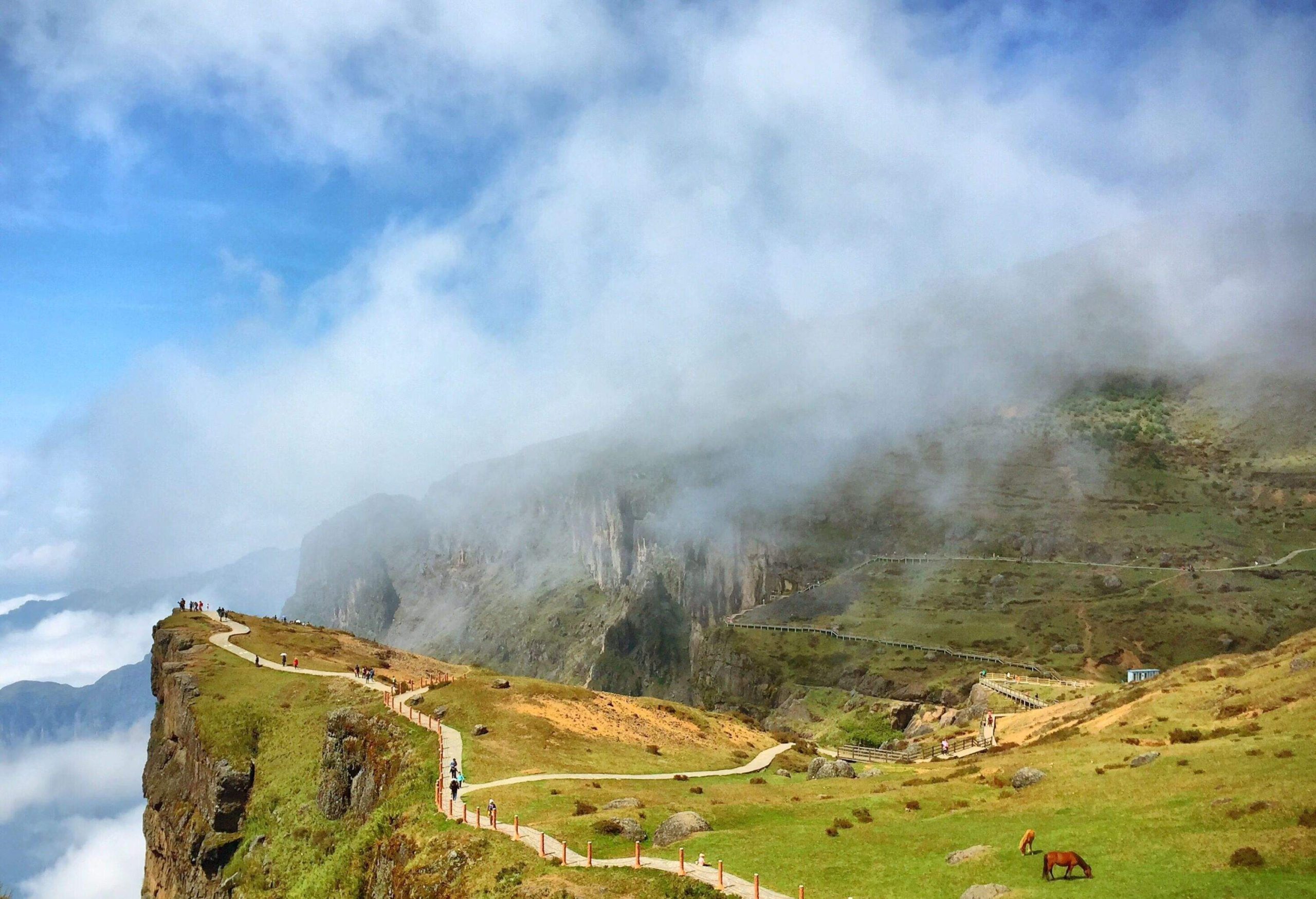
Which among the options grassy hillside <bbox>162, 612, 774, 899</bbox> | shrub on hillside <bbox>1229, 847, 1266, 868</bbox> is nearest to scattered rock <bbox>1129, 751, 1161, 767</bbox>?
shrub on hillside <bbox>1229, 847, 1266, 868</bbox>

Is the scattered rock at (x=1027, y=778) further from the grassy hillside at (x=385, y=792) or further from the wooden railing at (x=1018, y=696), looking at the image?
the wooden railing at (x=1018, y=696)

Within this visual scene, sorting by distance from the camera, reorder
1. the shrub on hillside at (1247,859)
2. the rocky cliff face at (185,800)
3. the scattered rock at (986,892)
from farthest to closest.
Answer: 1. the rocky cliff face at (185,800)
2. the scattered rock at (986,892)
3. the shrub on hillside at (1247,859)

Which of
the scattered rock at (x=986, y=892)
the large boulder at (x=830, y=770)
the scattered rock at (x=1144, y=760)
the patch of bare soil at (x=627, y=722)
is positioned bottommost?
the scattered rock at (x=986, y=892)

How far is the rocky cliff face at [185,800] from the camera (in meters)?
73.1

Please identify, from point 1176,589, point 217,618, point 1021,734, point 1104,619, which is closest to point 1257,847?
point 1021,734

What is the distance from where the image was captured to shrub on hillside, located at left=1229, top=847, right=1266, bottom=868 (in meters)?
28.5

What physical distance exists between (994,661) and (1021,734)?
86862 mm

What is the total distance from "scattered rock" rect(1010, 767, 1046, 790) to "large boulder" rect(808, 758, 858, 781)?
2083 centimetres

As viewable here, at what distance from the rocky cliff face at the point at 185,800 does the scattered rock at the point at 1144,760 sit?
65.3 metres

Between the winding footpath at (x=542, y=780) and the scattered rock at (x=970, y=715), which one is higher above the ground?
the scattered rock at (x=970, y=715)

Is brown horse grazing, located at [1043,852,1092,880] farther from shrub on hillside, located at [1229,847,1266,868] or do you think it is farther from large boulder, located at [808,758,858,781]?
large boulder, located at [808,758,858,781]

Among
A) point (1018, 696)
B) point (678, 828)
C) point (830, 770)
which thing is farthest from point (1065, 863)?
point (1018, 696)

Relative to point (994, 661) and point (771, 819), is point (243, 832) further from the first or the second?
point (994, 661)

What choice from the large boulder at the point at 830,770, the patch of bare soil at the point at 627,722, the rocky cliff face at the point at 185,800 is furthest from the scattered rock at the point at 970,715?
the rocky cliff face at the point at 185,800
